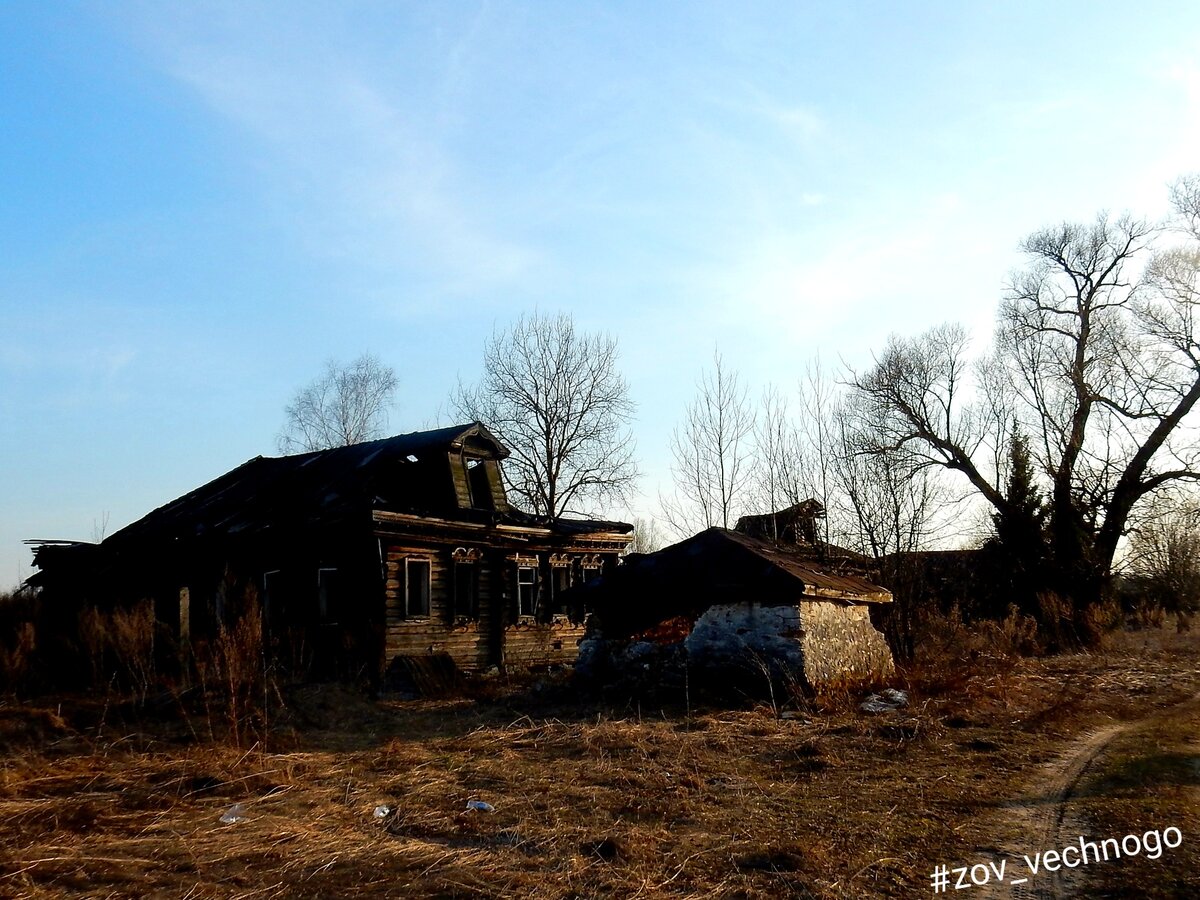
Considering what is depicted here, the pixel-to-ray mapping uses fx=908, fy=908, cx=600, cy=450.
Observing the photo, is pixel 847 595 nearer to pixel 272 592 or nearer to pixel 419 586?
pixel 419 586

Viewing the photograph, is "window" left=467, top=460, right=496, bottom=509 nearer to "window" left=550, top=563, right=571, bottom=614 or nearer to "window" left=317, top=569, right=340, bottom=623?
"window" left=550, top=563, right=571, bottom=614

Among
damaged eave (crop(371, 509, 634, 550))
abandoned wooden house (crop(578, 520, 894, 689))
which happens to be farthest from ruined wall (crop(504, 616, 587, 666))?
abandoned wooden house (crop(578, 520, 894, 689))

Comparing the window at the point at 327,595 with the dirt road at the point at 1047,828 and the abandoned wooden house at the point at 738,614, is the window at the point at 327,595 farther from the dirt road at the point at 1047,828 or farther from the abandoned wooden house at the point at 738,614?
the dirt road at the point at 1047,828

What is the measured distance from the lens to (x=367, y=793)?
7.58 meters

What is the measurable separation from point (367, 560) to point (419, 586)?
1.47 m

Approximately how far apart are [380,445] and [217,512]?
13.7 ft

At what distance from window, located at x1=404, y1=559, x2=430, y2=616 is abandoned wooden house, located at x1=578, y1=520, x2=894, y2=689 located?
15.0 ft

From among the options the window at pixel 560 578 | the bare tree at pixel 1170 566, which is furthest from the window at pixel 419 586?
the bare tree at pixel 1170 566

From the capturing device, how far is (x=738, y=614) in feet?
44.8

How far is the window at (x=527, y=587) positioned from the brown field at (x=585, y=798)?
861 centimetres

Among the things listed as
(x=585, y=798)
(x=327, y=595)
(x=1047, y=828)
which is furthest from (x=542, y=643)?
(x=1047, y=828)

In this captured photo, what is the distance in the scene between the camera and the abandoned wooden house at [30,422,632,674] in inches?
707

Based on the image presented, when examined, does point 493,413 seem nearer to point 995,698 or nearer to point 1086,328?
point 1086,328

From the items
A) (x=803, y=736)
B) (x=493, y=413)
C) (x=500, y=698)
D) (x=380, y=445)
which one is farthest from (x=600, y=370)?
(x=803, y=736)
